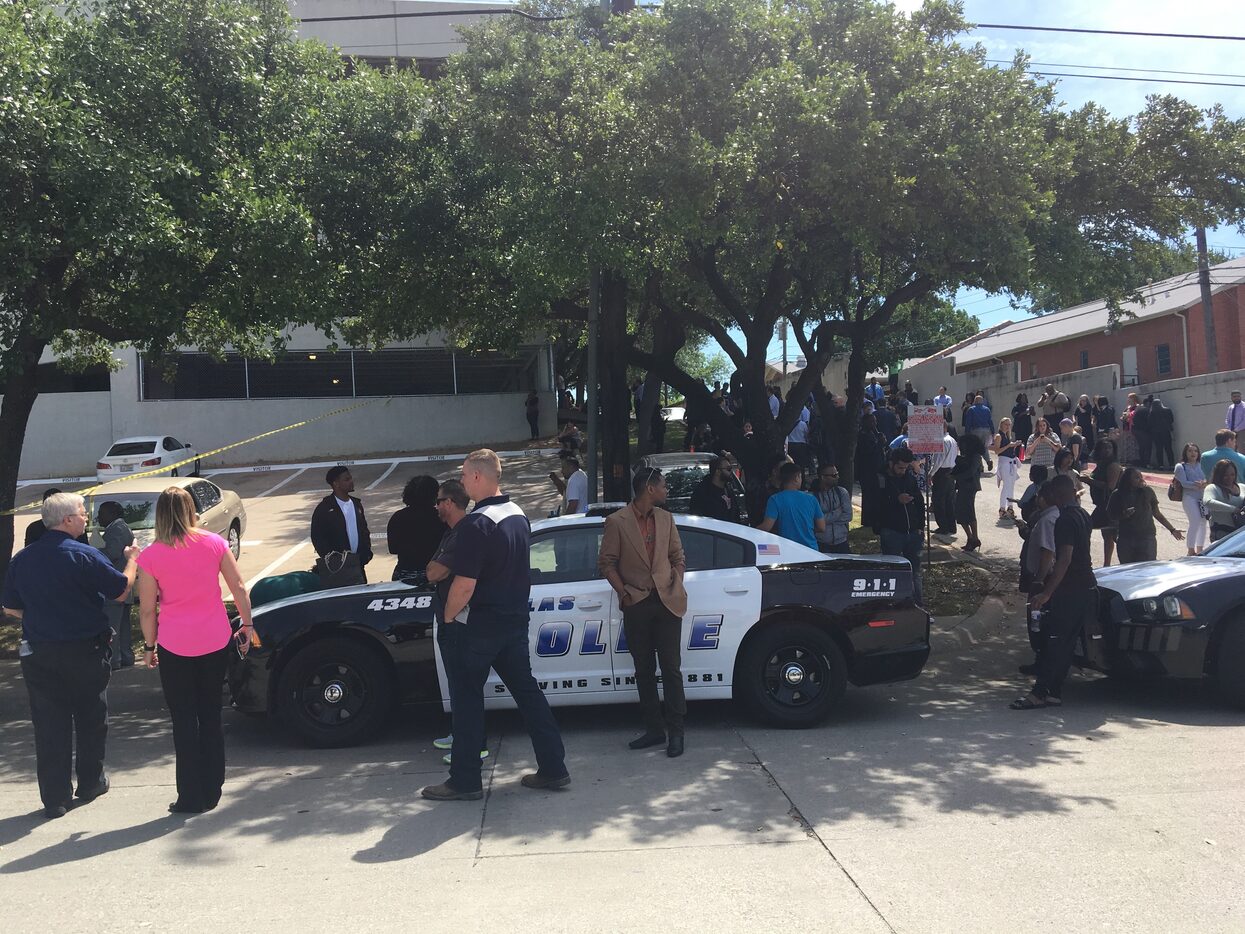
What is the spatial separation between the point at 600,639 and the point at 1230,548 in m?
5.20

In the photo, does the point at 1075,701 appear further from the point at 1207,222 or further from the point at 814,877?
the point at 1207,222

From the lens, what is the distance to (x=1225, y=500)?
11039 mm

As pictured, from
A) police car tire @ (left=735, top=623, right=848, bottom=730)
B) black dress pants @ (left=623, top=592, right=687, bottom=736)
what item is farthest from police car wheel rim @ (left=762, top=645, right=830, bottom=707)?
black dress pants @ (left=623, top=592, right=687, bottom=736)

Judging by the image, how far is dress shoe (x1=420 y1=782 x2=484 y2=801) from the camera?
5766 millimetres

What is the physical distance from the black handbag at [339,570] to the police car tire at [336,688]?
1.92 metres

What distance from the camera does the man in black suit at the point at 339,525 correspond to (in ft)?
30.0

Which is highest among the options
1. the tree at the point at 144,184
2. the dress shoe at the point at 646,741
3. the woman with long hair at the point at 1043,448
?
the tree at the point at 144,184

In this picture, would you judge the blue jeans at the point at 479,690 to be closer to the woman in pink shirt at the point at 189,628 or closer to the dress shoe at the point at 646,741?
the dress shoe at the point at 646,741

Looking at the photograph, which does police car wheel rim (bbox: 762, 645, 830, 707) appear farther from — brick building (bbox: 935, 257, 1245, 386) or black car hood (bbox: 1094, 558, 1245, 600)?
brick building (bbox: 935, 257, 1245, 386)

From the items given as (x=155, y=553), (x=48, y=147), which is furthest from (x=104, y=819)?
(x=48, y=147)

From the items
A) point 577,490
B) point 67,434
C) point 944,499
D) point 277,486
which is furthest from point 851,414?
point 67,434

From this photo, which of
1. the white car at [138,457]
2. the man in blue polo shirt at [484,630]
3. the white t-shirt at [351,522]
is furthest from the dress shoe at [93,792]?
the white car at [138,457]

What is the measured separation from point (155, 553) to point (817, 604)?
420cm

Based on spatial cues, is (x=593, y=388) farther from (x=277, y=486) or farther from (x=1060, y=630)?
(x=277, y=486)
